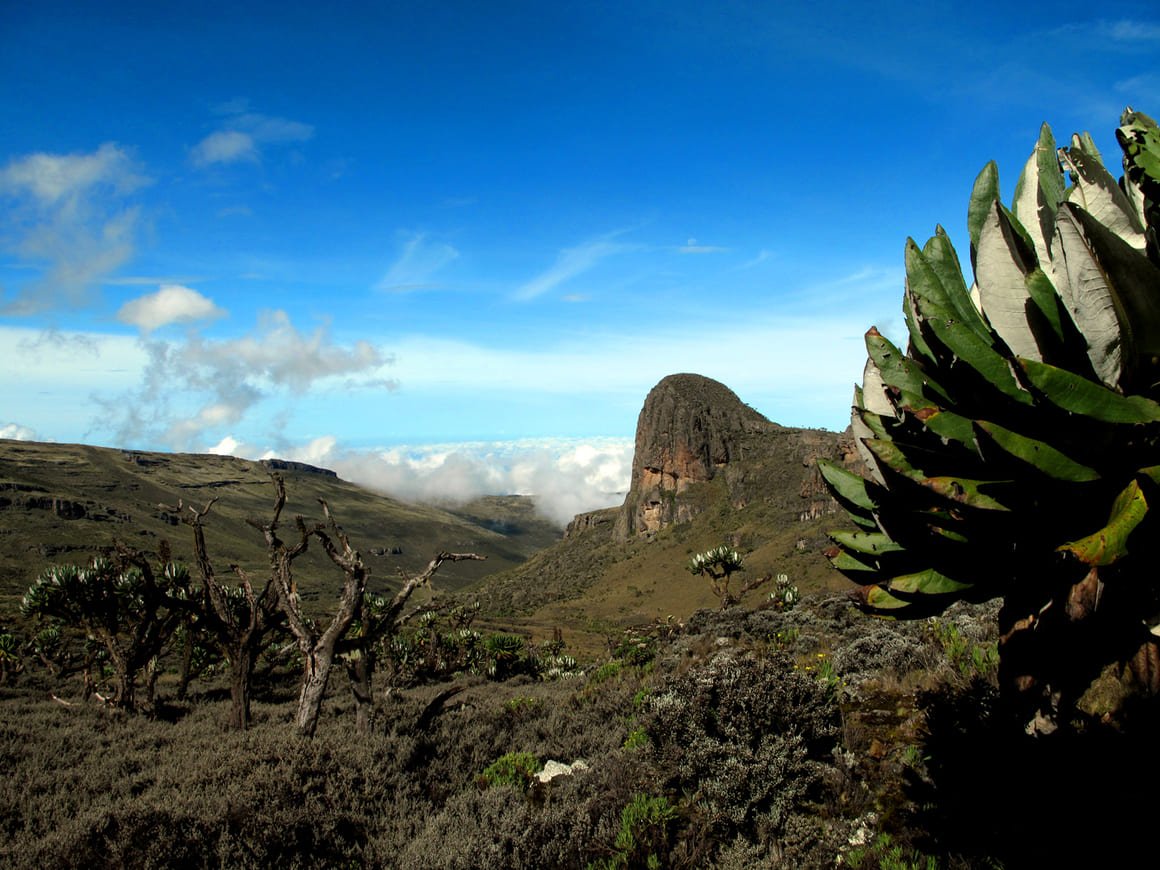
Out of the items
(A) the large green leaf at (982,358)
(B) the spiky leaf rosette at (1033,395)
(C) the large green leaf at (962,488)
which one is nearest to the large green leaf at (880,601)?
(B) the spiky leaf rosette at (1033,395)

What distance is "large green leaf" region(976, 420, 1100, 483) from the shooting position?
2.05m

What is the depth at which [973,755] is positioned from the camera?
5.54 m

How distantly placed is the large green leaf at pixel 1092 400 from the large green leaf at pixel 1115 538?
235 mm

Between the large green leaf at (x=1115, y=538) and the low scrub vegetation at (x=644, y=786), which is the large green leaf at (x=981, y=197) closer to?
the large green leaf at (x=1115, y=538)

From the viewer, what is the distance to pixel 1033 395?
217 cm

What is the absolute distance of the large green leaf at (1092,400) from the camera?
1987 mm

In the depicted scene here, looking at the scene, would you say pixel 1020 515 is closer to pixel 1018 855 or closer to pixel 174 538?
pixel 1018 855

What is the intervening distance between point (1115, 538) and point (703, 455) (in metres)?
156

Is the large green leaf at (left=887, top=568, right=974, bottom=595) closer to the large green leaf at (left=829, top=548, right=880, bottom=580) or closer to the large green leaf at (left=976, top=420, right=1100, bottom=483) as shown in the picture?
the large green leaf at (left=829, top=548, right=880, bottom=580)

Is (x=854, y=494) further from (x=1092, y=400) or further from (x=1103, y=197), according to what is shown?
(x=1103, y=197)

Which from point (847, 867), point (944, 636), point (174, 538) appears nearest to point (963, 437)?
point (847, 867)

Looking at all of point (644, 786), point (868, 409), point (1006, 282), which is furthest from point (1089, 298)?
point (644, 786)

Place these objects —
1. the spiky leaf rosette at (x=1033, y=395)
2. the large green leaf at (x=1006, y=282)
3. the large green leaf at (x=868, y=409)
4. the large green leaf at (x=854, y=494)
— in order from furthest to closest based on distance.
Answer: the large green leaf at (x=854, y=494), the large green leaf at (x=868, y=409), the large green leaf at (x=1006, y=282), the spiky leaf rosette at (x=1033, y=395)

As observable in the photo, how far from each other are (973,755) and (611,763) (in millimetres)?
3720
